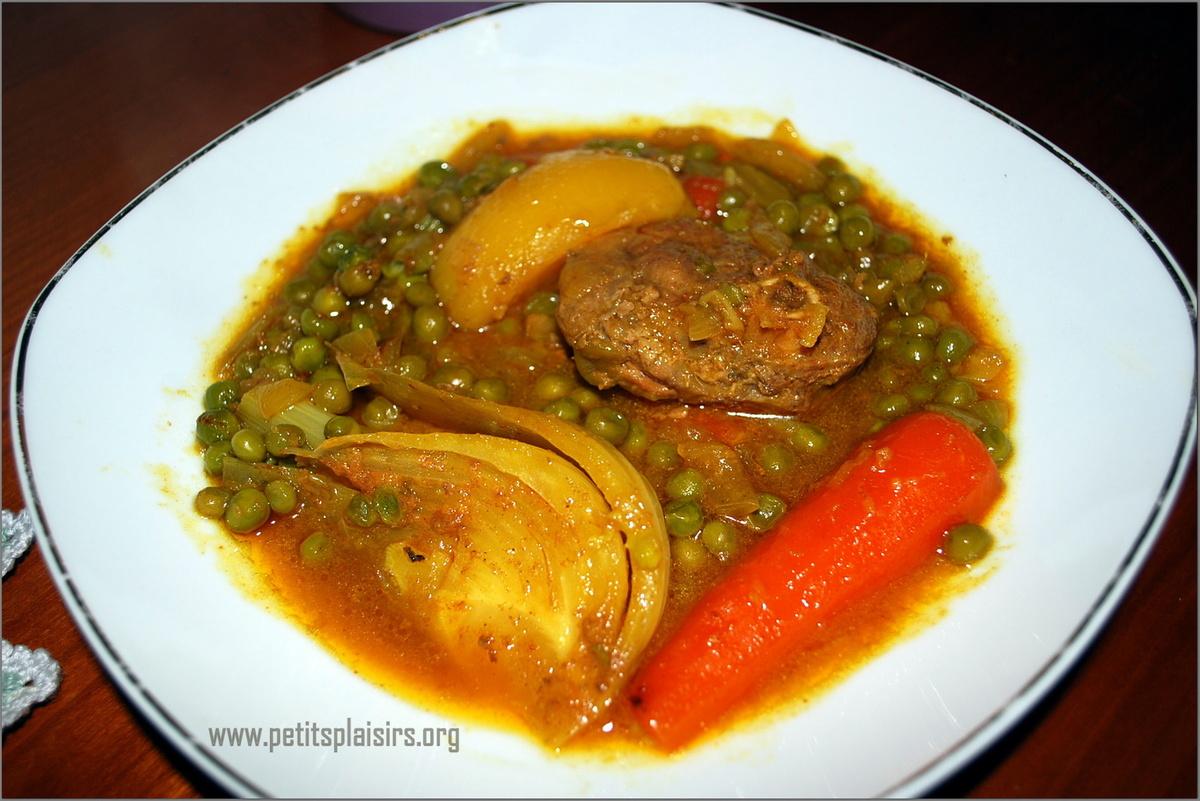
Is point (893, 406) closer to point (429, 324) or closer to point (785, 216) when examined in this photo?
point (785, 216)

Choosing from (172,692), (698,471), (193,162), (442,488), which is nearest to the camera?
(172,692)

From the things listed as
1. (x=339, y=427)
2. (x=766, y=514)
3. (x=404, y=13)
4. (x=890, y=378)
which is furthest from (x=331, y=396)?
(x=404, y=13)

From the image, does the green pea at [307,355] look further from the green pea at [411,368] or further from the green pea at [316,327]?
the green pea at [411,368]

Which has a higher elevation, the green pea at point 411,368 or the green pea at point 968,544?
the green pea at point 411,368

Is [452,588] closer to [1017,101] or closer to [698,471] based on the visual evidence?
[698,471]

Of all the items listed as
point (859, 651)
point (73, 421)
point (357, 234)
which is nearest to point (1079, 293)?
point (859, 651)

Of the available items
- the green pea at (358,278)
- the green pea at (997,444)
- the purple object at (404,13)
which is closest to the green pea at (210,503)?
the green pea at (358,278)
